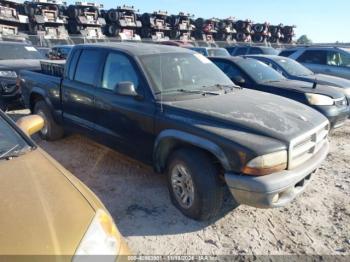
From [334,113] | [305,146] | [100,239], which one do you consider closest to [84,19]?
[334,113]

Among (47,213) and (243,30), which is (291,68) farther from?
(243,30)

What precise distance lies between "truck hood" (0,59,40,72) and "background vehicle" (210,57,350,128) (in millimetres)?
4463

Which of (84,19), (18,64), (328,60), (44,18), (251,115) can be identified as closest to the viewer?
(251,115)

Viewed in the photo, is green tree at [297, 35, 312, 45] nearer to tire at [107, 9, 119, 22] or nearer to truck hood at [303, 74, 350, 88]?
tire at [107, 9, 119, 22]

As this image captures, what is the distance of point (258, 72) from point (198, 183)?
4.22 m

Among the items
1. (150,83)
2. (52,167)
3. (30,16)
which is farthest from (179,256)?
(30,16)

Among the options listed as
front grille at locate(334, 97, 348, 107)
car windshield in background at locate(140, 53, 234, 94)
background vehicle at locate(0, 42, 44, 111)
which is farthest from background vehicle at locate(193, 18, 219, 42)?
car windshield in background at locate(140, 53, 234, 94)

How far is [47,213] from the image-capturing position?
181cm

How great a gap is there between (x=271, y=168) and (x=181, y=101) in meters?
1.26

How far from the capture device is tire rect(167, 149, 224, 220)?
10.4ft

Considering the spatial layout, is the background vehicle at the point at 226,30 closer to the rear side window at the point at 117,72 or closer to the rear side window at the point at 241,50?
the rear side window at the point at 241,50

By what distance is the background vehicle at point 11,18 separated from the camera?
24300 mm

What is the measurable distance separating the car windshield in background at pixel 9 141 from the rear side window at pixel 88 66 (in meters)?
2.05

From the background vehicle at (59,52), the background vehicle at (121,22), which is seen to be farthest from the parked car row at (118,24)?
the background vehicle at (59,52)
